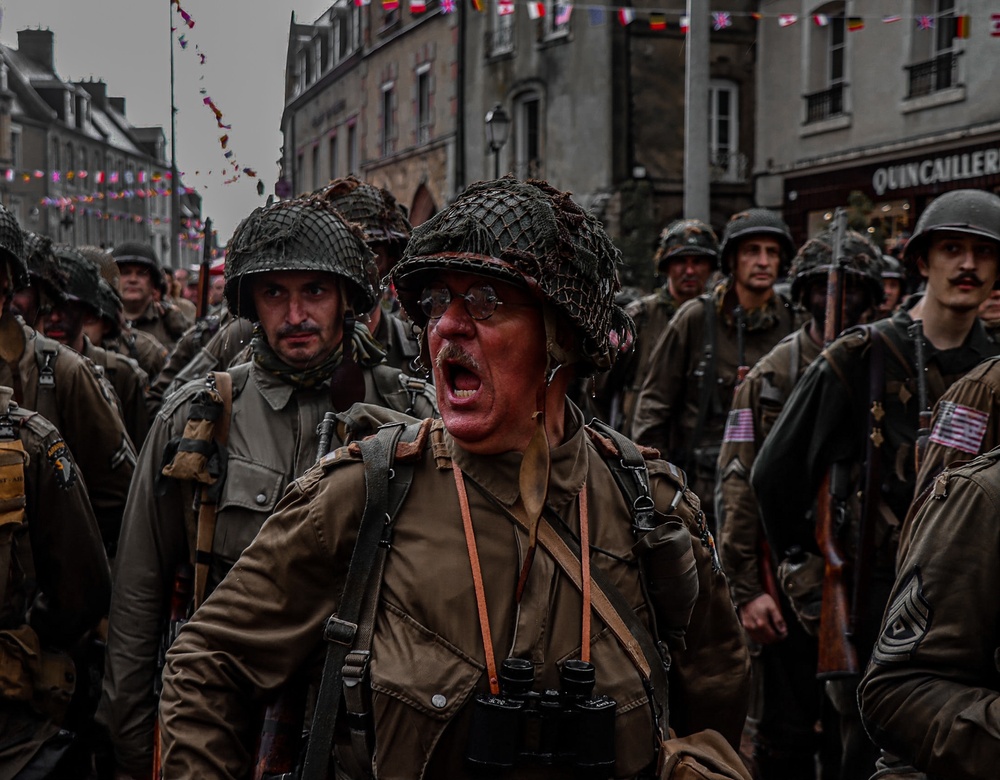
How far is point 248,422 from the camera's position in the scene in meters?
3.97

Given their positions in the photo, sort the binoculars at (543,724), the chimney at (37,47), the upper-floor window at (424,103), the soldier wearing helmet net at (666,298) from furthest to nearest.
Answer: the chimney at (37,47)
the upper-floor window at (424,103)
the soldier wearing helmet net at (666,298)
the binoculars at (543,724)

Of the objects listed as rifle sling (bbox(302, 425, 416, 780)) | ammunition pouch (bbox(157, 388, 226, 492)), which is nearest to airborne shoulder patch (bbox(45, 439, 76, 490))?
ammunition pouch (bbox(157, 388, 226, 492))

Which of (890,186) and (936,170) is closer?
(936,170)

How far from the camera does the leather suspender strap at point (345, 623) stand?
2.47 metres

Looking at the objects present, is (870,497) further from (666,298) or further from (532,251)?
(666,298)

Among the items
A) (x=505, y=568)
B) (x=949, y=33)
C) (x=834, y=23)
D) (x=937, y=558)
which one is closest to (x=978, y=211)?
(x=937, y=558)

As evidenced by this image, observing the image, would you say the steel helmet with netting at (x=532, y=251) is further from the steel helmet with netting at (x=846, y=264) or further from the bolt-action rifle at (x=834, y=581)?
the steel helmet with netting at (x=846, y=264)

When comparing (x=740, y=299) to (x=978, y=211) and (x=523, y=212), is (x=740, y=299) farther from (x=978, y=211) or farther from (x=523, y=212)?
(x=523, y=212)

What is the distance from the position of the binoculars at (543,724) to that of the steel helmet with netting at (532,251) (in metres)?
0.65

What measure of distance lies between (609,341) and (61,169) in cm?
6849

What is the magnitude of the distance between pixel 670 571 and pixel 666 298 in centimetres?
717

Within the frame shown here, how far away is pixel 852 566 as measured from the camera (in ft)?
16.0

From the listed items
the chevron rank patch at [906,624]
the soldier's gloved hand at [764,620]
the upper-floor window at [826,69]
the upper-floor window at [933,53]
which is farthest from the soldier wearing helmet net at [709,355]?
the upper-floor window at [826,69]

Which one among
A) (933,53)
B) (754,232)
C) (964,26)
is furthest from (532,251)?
(933,53)
